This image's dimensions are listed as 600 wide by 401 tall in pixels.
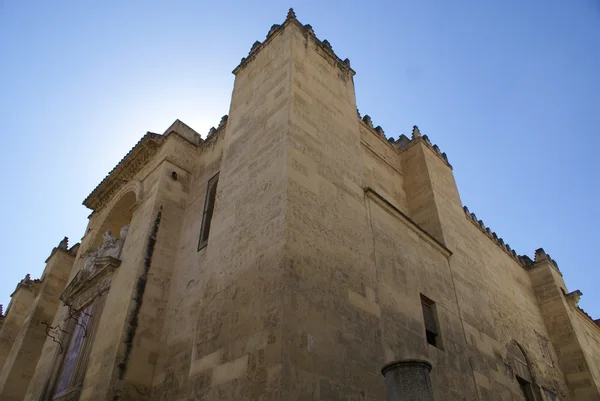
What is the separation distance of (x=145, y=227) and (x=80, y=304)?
8.90 feet

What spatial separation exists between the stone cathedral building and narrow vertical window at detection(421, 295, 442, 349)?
0.03 metres

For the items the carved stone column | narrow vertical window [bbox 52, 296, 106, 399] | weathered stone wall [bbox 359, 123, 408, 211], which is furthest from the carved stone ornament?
the carved stone column

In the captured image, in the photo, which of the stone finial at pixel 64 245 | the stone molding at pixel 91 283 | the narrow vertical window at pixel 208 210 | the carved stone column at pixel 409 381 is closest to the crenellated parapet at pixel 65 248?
the stone finial at pixel 64 245

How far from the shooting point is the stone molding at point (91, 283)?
966 cm

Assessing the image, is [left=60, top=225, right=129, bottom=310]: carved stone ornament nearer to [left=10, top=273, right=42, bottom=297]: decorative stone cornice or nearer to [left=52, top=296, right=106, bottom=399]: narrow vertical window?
[left=52, top=296, right=106, bottom=399]: narrow vertical window

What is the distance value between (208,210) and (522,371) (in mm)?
7693

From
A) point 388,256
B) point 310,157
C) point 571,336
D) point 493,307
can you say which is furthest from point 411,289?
point 571,336

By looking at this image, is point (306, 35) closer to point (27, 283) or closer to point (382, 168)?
point (382, 168)

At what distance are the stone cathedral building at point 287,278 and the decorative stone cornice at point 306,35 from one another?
0.16ft

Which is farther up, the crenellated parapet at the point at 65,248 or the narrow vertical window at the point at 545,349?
the crenellated parapet at the point at 65,248

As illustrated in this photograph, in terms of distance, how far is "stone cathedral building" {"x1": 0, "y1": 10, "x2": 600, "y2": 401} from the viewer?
18.7ft

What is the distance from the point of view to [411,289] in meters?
8.03

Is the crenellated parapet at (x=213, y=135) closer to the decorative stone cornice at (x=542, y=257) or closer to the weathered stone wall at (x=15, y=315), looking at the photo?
the weathered stone wall at (x=15, y=315)

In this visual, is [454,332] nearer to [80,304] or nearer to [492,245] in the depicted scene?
[492,245]
